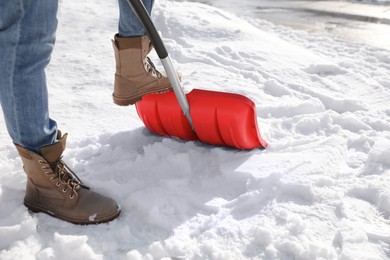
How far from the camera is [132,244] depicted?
53.0 inches

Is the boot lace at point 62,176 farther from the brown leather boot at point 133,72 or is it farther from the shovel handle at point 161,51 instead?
the shovel handle at point 161,51

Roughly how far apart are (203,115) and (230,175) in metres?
0.29

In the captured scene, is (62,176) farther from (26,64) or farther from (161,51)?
(161,51)

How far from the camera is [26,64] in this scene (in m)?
1.25

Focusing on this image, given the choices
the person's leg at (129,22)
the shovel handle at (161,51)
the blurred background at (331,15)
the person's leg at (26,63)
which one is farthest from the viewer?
the blurred background at (331,15)

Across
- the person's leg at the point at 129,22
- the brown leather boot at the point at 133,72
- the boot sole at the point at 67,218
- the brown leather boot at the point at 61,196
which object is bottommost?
the boot sole at the point at 67,218

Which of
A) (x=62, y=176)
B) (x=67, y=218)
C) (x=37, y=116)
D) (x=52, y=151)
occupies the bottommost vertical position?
(x=67, y=218)

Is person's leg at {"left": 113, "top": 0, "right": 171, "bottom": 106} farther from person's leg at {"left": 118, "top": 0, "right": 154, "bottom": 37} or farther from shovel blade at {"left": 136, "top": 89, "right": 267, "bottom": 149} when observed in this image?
shovel blade at {"left": 136, "top": 89, "right": 267, "bottom": 149}

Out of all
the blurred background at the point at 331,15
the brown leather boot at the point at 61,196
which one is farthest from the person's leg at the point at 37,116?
the blurred background at the point at 331,15

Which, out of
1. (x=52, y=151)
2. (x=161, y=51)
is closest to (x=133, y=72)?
(x=161, y=51)

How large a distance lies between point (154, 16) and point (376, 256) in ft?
10.7

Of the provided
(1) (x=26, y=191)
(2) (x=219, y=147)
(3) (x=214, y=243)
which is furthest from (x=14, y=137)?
(2) (x=219, y=147)

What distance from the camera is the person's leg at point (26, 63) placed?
1.20 meters

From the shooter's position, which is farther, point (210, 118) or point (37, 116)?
point (210, 118)
